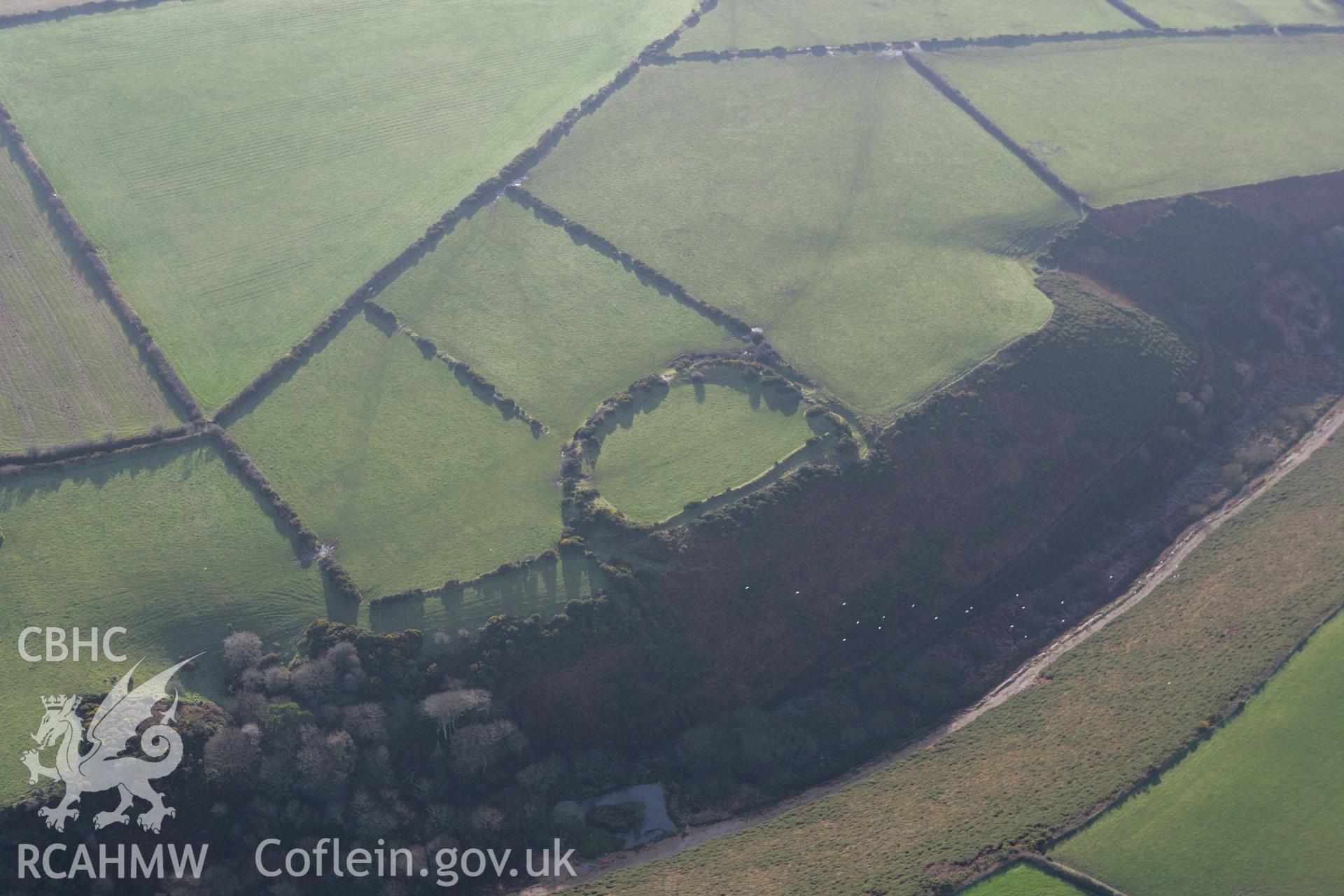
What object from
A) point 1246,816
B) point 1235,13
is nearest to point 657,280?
point 1246,816

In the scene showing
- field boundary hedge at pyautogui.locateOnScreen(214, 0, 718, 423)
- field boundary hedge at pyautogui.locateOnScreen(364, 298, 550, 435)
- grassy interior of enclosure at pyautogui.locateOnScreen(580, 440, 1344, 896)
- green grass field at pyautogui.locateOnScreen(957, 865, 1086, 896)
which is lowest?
green grass field at pyautogui.locateOnScreen(957, 865, 1086, 896)

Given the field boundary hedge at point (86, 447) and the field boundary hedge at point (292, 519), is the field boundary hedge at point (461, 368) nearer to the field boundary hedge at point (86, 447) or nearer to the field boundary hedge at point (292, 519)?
the field boundary hedge at point (292, 519)

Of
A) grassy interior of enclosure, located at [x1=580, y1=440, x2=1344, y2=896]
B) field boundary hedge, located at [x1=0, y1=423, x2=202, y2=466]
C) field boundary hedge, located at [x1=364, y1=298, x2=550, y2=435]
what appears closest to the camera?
grassy interior of enclosure, located at [x1=580, y1=440, x2=1344, y2=896]

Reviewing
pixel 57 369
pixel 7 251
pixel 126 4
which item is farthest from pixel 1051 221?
pixel 126 4

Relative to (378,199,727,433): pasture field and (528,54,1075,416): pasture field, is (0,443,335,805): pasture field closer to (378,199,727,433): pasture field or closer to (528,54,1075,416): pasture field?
(378,199,727,433): pasture field

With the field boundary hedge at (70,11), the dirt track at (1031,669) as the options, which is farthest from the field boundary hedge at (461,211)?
the field boundary hedge at (70,11)

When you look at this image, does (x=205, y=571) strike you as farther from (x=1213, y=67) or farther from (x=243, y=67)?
(x=1213, y=67)

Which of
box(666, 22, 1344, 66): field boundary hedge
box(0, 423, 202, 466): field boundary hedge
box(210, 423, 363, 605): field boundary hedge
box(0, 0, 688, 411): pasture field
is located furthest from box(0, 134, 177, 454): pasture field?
box(666, 22, 1344, 66): field boundary hedge

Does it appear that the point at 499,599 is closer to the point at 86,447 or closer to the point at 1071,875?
the point at 86,447
